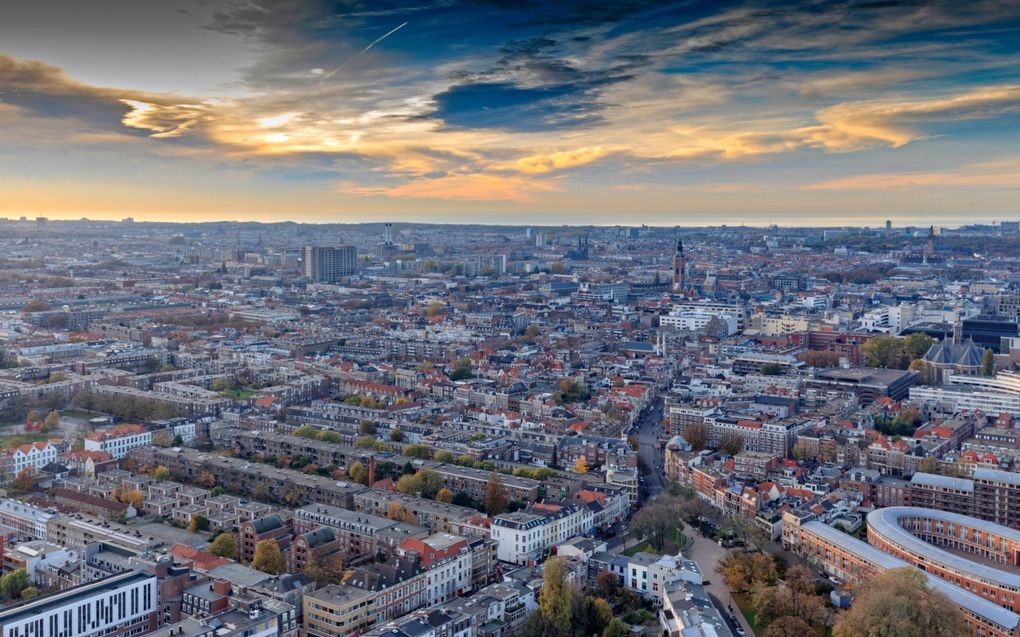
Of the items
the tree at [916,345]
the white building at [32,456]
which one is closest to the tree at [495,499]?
the white building at [32,456]

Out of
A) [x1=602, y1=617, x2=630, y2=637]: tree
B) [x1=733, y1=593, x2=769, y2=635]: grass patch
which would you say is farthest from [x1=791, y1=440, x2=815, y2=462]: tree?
[x1=602, y1=617, x2=630, y2=637]: tree

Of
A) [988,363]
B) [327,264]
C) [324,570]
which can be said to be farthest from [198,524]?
[327,264]

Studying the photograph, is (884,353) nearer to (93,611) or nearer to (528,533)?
(528,533)

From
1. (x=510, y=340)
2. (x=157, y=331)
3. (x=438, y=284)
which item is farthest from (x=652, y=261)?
(x=157, y=331)

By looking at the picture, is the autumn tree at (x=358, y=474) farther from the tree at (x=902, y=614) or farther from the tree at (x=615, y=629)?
the tree at (x=902, y=614)

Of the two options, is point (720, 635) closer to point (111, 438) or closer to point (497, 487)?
point (497, 487)
